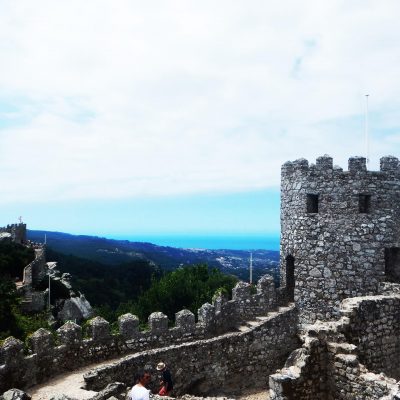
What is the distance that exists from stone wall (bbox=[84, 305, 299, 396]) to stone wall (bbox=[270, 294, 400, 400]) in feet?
16.2

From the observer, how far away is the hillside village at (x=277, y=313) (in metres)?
12.9

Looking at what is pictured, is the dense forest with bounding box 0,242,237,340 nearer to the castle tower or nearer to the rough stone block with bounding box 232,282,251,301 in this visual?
the rough stone block with bounding box 232,282,251,301

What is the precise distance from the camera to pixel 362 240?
14.2 m

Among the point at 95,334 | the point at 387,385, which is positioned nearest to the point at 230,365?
the point at 95,334

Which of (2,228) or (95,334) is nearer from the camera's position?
(95,334)

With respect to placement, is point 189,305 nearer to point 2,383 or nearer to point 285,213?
point 285,213

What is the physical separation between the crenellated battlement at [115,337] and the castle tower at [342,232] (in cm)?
191

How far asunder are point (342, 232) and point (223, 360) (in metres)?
4.99

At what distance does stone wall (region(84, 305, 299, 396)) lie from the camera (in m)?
13.1

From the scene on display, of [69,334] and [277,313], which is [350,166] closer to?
[277,313]

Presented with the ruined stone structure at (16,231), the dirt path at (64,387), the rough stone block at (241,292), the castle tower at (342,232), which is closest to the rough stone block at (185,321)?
the rough stone block at (241,292)

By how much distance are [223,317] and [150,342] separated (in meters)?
2.63

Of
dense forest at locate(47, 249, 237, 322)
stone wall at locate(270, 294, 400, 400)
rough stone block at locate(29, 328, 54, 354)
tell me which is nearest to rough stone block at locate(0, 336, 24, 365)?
rough stone block at locate(29, 328, 54, 354)

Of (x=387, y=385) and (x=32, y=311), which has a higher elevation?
(x=387, y=385)
